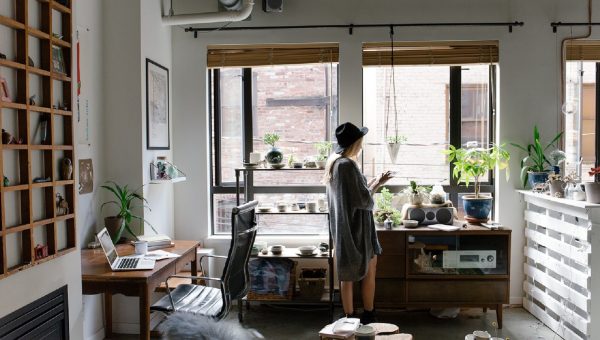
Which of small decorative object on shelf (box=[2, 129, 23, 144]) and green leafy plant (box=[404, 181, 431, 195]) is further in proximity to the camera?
green leafy plant (box=[404, 181, 431, 195])

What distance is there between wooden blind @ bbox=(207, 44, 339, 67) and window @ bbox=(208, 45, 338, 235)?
0.08 m

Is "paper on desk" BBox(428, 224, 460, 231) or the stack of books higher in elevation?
"paper on desk" BBox(428, 224, 460, 231)

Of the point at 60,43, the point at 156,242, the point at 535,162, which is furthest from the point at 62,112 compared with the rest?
the point at 535,162

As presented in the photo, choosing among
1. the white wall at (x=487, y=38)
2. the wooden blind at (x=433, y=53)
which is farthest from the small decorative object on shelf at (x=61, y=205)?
the wooden blind at (x=433, y=53)

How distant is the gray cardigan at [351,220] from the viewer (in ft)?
12.1

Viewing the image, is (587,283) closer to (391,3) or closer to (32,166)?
(391,3)

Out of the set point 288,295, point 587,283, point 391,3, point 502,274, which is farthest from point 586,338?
point 391,3

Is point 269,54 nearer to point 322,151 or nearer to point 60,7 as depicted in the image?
point 322,151

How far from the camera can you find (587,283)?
334cm

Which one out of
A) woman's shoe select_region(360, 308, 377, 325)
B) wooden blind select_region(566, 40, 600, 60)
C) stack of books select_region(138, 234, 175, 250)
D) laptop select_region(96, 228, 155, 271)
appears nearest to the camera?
laptop select_region(96, 228, 155, 271)

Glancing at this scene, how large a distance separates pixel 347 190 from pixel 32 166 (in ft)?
6.91

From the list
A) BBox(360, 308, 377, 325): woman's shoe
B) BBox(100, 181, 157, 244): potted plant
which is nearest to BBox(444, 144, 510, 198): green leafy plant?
BBox(360, 308, 377, 325): woman's shoe

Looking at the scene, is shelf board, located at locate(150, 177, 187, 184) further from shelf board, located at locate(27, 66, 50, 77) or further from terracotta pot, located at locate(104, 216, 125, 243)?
shelf board, located at locate(27, 66, 50, 77)

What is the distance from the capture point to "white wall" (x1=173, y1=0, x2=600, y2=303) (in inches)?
174
